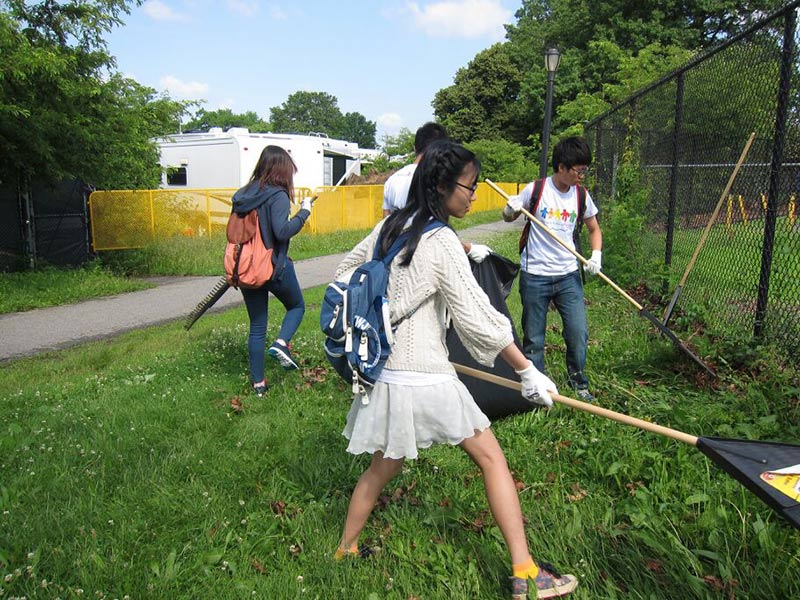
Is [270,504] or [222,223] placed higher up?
[222,223]

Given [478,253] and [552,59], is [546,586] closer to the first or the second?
[478,253]

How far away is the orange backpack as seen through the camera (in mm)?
4656

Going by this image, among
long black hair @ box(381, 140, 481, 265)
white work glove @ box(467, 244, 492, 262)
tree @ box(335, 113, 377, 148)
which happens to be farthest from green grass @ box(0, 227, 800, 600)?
tree @ box(335, 113, 377, 148)

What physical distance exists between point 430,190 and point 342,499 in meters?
1.66

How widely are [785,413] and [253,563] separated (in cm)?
287

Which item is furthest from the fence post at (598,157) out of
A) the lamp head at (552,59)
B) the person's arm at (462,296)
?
the person's arm at (462,296)

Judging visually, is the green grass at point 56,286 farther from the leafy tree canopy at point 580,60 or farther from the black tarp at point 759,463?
the leafy tree canopy at point 580,60

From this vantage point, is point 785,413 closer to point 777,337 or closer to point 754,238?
point 777,337

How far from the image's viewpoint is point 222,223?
1590 cm

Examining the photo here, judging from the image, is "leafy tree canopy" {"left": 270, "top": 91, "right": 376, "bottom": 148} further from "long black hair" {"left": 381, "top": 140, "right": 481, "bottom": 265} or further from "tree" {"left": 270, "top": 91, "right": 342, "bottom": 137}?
"long black hair" {"left": 381, "top": 140, "right": 481, "bottom": 265}

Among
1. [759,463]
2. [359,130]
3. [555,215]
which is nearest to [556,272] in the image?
[555,215]

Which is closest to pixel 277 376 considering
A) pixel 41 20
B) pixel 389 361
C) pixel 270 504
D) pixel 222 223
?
pixel 270 504

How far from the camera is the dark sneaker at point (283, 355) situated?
513 cm

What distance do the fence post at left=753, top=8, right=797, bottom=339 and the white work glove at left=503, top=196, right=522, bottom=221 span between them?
1622 mm
